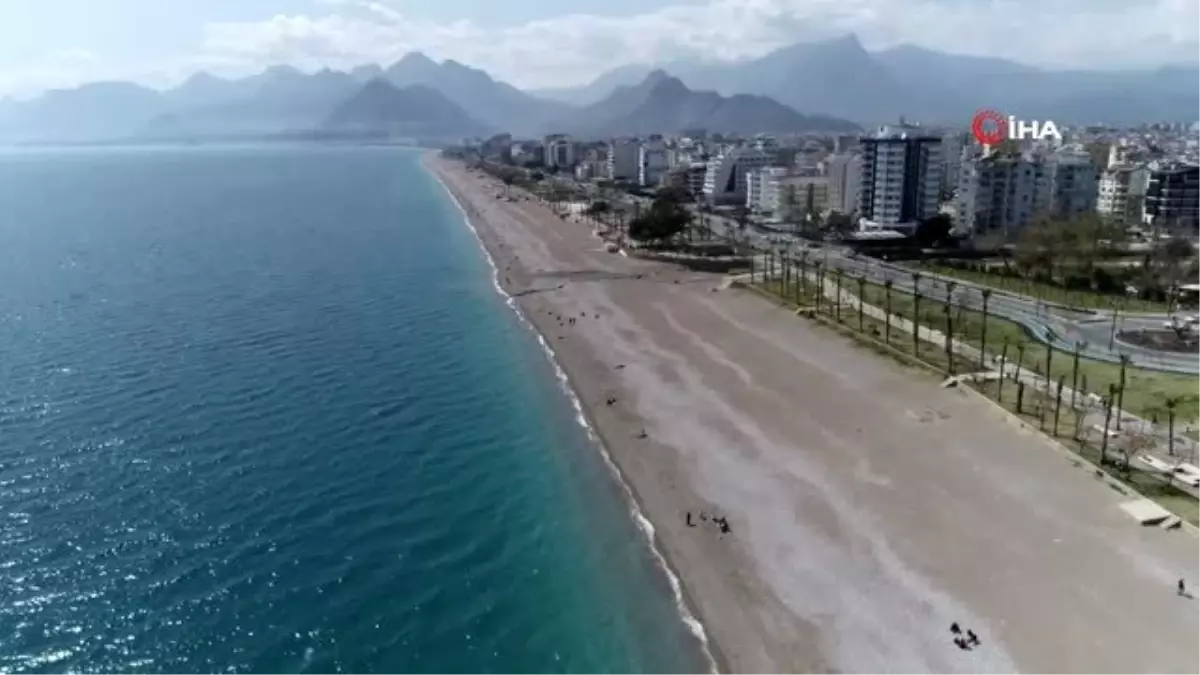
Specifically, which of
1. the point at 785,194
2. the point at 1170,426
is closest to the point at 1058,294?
the point at 1170,426

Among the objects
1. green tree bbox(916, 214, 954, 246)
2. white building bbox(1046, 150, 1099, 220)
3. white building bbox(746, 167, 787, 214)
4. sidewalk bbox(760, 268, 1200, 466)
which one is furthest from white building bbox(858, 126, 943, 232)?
sidewalk bbox(760, 268, 1200, 466)

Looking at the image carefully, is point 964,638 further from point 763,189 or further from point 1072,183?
point 763,189

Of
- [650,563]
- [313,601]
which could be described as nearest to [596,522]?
[650,563]

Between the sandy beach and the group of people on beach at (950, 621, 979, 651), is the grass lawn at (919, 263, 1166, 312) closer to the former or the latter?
the sandy beach

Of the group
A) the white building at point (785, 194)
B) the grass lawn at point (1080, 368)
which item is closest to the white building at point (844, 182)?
the white building at point (785, 194)

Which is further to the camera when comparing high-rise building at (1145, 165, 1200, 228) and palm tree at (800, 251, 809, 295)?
high-rise building at (1145, 165, 1200, 228)
